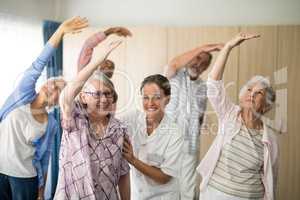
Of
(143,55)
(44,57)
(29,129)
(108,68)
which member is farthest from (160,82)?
(29,129)

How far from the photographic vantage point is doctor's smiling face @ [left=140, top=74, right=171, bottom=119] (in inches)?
65.6

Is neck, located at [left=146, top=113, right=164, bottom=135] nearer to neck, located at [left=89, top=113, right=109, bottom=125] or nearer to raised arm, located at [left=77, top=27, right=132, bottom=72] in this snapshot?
neck, located at [left=89, top=113, right=109, bottom=125]

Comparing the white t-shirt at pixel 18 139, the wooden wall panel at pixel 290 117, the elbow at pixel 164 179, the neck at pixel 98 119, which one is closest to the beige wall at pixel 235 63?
the wooden wall panel at pixel 290 117

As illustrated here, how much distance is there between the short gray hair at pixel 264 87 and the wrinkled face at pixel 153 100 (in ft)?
1.34

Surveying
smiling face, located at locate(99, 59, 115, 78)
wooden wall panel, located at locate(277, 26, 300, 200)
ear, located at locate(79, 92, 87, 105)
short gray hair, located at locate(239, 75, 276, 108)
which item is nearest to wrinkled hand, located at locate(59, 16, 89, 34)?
smiling face, located at locate(99, 59, 115, 78)

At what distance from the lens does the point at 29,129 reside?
1.68 m

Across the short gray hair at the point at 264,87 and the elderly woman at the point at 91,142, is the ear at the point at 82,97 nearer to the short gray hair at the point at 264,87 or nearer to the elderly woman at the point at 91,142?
the elderly woman at the point at 91,142

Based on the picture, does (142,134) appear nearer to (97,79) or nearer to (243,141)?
(97,79)

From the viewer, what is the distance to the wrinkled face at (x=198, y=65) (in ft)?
5.41

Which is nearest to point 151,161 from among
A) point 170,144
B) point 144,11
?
point 170,144

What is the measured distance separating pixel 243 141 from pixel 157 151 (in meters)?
0.44

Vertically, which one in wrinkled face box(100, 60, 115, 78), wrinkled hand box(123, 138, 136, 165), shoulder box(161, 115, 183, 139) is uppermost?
wrinkled face box(100, 60, 115, 78)

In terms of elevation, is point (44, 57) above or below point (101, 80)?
above

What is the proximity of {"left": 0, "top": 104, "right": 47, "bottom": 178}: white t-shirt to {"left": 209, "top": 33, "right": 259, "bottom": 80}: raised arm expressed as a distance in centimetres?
93
